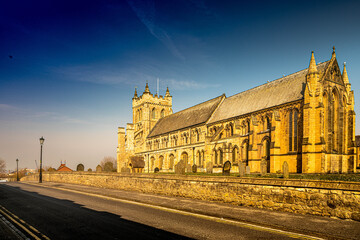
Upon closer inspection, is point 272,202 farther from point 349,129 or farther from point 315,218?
point 349,129

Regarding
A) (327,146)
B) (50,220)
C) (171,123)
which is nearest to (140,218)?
(50,220)

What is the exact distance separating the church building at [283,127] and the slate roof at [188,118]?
0.28 m

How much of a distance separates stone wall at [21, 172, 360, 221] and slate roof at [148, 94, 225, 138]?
28.8 m

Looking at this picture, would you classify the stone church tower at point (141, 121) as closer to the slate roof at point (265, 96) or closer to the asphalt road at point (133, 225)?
the slate roof at point (265, 96)

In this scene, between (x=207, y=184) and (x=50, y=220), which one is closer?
(x=50, y=220)

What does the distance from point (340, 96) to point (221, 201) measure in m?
24.4

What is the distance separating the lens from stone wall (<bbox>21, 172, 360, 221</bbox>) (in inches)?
456

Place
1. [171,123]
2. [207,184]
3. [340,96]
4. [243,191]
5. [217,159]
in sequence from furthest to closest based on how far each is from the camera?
[171,123]
[217,159]
[340,96]
[207,184]
[243,191]

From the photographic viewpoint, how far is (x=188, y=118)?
2243 inches

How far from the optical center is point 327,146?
3067 cm

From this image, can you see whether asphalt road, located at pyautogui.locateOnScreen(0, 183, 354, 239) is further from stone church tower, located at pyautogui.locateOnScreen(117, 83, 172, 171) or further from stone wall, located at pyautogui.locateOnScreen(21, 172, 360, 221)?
stone church tower, located at pyautogui.locateOnScreen(117, 83, 172, 171)

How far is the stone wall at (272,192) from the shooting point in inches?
456

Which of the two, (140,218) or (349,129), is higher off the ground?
(349,129)

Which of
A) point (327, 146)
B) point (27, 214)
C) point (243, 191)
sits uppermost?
point (327, 146)
